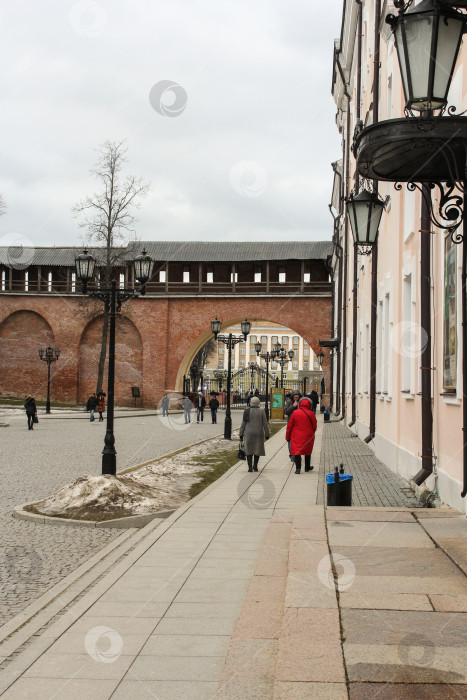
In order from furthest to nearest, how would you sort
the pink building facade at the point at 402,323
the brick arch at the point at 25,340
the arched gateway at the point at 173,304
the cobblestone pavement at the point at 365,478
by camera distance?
the brick arch at the point at 25,340 → the arched gateway at the point at 173,304 → the cobblestone pavement at the point at 365,478 → the pink building facade at the point at 402,323

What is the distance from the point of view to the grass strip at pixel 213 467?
13.0m

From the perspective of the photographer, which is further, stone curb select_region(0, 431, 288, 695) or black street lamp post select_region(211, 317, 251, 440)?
black street lamp post select_region(211, 317, 251, 440)

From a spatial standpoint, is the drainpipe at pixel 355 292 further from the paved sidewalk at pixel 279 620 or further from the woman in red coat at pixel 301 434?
the paved sidewalk at pixel 279 620

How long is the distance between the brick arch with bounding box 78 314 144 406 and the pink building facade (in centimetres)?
2797

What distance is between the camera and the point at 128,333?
51781mm

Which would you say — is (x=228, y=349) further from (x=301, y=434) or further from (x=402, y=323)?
(x=402, y=323)

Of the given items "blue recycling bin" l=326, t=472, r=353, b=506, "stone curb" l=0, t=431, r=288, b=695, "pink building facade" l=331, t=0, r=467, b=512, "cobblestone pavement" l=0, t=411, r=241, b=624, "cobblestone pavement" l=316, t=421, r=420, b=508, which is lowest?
"cobblestone pavement" l=0, t=411, r=241, b=624

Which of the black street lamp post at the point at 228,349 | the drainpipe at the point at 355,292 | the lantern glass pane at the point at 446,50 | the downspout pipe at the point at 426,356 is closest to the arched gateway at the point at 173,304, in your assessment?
the black street lamp post at the point at 228,349

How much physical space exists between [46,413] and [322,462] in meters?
28.7

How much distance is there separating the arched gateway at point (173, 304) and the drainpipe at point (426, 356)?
3787 cm

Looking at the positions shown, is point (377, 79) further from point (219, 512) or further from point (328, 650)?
point (328, 650)

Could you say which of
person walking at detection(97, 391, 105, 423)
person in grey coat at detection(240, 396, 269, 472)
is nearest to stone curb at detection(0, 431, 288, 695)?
person in grey coat at detection(240, 396, 269, 472)

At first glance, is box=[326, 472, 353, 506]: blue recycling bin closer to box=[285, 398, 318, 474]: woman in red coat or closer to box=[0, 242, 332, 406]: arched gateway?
box=[285, 398, 318, 474]: woman in red coat

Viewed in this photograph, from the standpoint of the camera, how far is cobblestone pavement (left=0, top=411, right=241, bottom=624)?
22.4 ft
